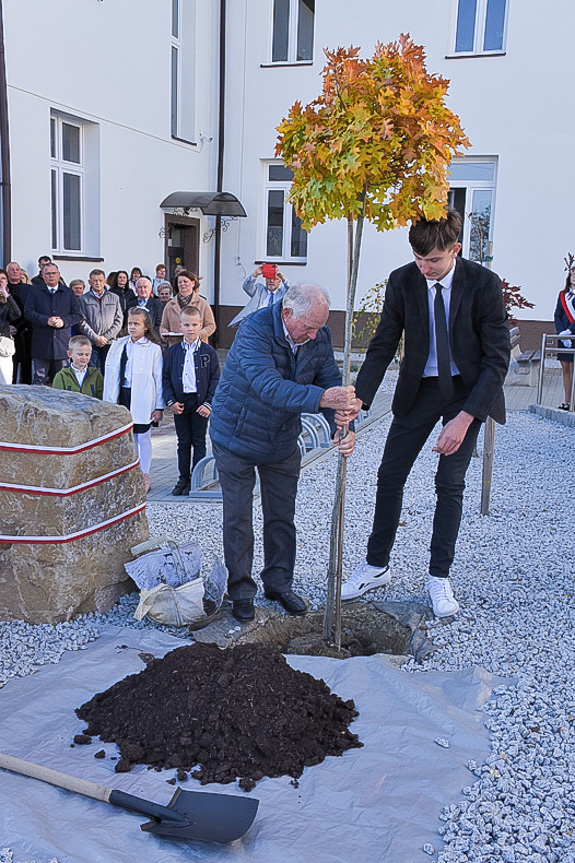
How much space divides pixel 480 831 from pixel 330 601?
4.87 ft

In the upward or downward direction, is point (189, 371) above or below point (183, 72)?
below

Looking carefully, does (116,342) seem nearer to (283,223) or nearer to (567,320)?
(567,320)

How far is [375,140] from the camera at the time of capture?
324 centimetres

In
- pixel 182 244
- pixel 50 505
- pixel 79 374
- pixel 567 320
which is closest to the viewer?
Answer: pixel 50 505

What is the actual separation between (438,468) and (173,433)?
6.14 meters

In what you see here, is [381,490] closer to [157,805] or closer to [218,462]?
[218,462]

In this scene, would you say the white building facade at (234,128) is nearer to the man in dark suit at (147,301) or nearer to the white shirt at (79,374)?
the man in dark suit at (147,301)

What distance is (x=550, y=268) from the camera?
1652 cm

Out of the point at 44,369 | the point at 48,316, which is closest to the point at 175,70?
the point at 48,316

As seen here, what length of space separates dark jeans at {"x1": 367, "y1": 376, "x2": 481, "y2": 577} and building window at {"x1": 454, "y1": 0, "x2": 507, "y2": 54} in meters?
14.5

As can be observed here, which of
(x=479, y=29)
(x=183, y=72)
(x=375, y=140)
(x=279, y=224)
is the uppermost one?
(x=479, y=29)

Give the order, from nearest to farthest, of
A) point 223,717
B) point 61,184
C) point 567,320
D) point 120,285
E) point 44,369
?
point 223,717 < point 44,369 < point 120,285 < point 567,320 < point 61,184

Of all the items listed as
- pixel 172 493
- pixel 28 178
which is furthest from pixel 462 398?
pixel 28 178

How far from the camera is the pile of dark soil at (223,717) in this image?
287 cm
